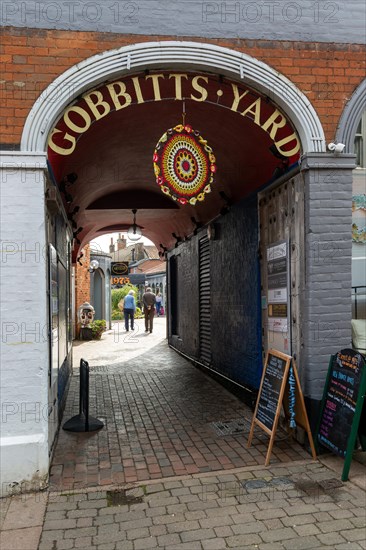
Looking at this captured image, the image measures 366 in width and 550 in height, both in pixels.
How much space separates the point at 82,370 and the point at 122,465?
160cm

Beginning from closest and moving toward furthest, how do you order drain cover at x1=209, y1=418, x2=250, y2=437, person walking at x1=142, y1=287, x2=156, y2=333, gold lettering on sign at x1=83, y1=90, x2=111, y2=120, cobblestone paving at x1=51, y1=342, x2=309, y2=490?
cobblestone paving at x1=51, y1=342, x2=309, y2=490 → gold lettering on sign at x1=83, y1=90, x2=111, y2=120 → drain cover at x1=209, y1=418, x2=250, y2=437 → person walking at x1=142, y1=287, x2=156, y2=333

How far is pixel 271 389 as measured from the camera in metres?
5.18

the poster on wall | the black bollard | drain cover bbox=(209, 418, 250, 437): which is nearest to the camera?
the poster on wall

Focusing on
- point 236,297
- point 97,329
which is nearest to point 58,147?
point 236,297

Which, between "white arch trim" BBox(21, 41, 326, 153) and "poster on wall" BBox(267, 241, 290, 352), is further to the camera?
"poster on wall" BBox(267, 241, 290, 352)

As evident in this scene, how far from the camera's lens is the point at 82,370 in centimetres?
613

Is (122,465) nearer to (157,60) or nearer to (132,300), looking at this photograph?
(157,60)

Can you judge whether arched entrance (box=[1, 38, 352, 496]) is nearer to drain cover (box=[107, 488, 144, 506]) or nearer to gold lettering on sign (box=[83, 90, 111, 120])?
gold lettering on sign (box=[83, 90, 111, 120])

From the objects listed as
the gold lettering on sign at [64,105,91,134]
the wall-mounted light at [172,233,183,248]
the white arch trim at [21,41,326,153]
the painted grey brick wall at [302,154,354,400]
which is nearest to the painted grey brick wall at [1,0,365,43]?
the white arch trim at [21,41,326,153]

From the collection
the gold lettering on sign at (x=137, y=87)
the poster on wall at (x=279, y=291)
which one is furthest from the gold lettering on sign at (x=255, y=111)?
the poster on wall at (x=279, y=291)

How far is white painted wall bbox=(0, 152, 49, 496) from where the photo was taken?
4.44 meters

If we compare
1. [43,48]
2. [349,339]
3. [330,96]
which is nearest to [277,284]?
[349,339]

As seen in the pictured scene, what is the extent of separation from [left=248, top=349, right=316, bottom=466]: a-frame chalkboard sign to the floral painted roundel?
199 centimetres

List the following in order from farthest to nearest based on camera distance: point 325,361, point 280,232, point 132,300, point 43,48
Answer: point 132,300 → point 280,232 → point 325,361 → point 43,48
